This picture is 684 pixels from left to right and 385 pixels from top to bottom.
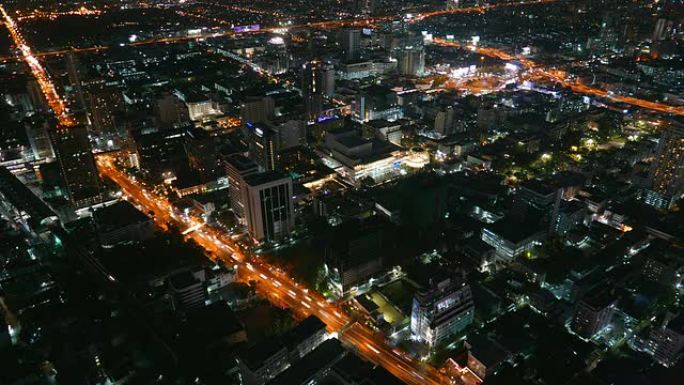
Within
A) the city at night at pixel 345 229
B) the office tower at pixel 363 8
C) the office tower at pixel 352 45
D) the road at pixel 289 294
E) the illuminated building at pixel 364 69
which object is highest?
the office tower at pixel 363 8

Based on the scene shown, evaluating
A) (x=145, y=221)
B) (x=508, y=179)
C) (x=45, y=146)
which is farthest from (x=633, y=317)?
(x=45, y=146)

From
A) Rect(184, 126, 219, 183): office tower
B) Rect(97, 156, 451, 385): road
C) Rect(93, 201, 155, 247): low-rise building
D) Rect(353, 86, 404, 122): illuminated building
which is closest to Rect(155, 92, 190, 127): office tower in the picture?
Rect(184, 126, 219, 183): office tower

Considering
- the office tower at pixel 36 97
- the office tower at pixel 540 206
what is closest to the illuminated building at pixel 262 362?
the office tower at pixel 540 206

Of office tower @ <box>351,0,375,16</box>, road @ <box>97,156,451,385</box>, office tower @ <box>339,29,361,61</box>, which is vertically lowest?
road @ <box>97,156,451,385</box>

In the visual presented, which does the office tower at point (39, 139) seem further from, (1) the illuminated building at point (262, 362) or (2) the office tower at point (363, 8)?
(2) the office tower at point (363, 8)

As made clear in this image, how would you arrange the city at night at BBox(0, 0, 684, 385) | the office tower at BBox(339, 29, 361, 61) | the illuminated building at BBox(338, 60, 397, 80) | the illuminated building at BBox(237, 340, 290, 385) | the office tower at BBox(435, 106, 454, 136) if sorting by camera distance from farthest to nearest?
the office tower at BBox(339, 29, 361, 61), the illuminated building at BBox(338, 60, 397, 80), the office tower at BBox(435, 106, 454, 136), the city at night at BBox(0, 0, 684, 385), the illuminated building at BBox(237, 340, 290, 385)

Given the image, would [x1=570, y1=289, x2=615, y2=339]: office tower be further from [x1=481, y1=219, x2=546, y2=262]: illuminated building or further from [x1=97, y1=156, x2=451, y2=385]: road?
[x1=97, y1=156, x2=451, y2=385]: road
